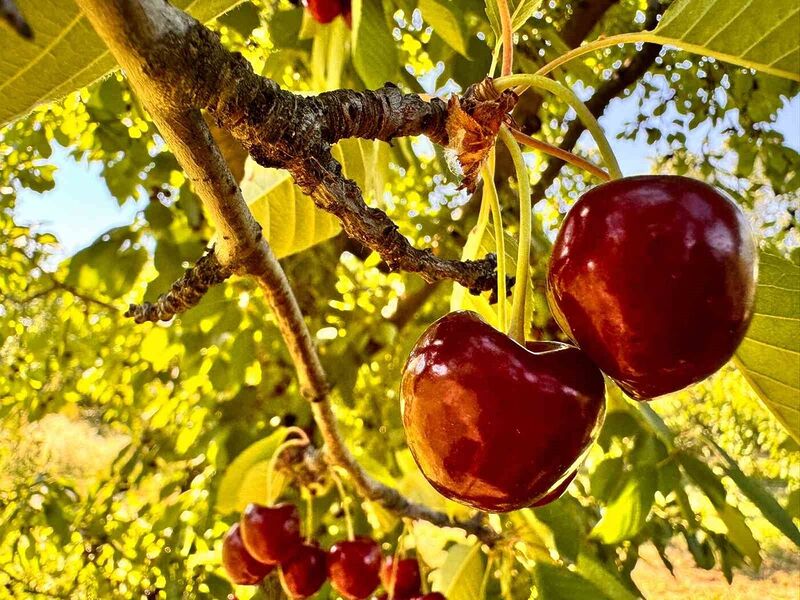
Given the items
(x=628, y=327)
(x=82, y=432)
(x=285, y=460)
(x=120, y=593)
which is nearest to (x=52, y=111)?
(x=285, y=460)

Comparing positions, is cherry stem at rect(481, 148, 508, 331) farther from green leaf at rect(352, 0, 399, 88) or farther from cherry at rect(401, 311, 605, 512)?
green leaf at rect(352, 0, 399, 88)

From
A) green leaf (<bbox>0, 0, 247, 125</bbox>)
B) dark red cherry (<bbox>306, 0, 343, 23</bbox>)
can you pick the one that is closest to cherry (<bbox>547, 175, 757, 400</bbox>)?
green leaf (<bbox>0, 0, 247, 125</bbox>)

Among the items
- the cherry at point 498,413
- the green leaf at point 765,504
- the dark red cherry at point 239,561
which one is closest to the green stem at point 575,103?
the cherry at point 498,413

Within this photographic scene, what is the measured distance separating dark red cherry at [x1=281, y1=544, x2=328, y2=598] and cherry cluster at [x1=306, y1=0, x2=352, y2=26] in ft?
3.58

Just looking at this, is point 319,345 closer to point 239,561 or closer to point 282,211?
point 239,561

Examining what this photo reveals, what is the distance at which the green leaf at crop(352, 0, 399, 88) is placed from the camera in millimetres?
958

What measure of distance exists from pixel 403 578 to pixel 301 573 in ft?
0.72

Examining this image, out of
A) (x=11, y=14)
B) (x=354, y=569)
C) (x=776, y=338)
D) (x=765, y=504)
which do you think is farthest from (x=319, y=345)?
(x=11, y=14)

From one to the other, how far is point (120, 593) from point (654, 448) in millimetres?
2243

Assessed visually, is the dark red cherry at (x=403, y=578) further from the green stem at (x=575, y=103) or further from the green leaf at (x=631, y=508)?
the green stem at (x=575, y=103)

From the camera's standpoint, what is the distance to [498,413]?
0.45 m

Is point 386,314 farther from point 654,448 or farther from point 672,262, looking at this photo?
point 672,262

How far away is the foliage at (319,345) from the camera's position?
112cm

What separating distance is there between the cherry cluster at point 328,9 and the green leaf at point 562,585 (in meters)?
1.10
